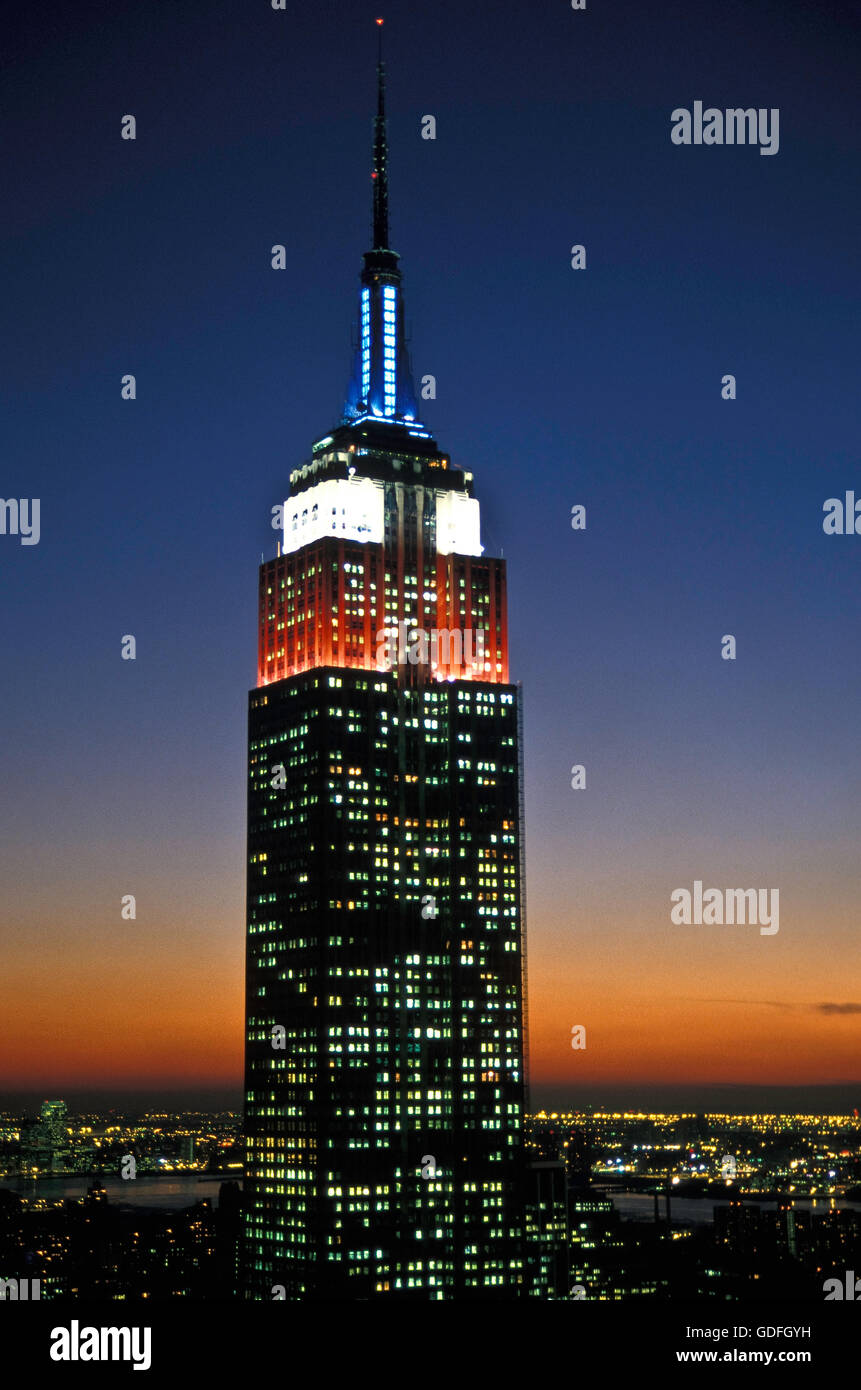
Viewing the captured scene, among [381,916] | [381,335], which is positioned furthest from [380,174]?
[381,916]

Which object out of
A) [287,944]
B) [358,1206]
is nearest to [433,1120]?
[358,1206]

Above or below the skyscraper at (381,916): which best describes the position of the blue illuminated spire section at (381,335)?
above

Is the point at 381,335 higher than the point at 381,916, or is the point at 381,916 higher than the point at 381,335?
the point at 381,335

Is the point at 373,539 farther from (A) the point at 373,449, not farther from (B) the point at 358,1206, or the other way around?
(B) the point at 358,1206

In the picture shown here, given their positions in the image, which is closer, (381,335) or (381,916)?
(381,916)

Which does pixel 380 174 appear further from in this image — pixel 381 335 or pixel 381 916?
pixel 381 916
